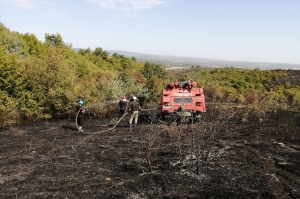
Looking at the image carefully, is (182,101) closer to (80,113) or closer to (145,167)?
(80,113)

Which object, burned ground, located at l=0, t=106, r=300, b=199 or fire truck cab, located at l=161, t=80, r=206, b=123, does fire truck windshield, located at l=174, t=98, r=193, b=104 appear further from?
burned ground, located at l=0, t=106, r=300, b=199

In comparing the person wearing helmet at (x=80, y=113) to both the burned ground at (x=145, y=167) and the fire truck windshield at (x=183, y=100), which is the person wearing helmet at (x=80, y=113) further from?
the fire truck windshield at (x=183, y=100)

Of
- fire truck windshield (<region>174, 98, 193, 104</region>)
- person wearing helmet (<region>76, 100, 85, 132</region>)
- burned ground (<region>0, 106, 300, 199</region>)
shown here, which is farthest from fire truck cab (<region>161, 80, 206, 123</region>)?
person wearing helmet (<region>76, 100, 85, 132</region>)

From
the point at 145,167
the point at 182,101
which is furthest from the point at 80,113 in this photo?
the point at 145,167

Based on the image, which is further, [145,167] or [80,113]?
[80,113]

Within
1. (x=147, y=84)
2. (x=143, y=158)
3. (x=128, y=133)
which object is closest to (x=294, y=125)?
(x=128, y=133)

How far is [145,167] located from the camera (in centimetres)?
873

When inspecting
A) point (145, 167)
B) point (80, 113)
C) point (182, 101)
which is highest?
point (182, 101)

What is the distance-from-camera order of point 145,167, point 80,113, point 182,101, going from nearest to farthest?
point 145,167, point 80,113, point 182,101

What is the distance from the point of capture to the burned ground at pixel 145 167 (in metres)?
7.01

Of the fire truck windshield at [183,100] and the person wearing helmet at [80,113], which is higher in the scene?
the fire truck windshield at [183,100]

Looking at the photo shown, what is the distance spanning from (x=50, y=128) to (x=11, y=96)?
14.6ft

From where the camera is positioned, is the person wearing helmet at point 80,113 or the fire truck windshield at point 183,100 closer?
the person wearing helmet at point 80,113

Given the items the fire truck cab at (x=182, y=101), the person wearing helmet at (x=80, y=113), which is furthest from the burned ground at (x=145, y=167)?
the fire truck cab at (x=182, y=101)
